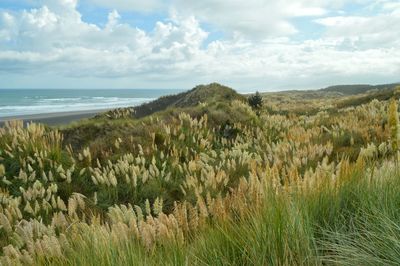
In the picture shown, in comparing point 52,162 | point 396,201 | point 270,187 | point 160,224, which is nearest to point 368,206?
point 396,201

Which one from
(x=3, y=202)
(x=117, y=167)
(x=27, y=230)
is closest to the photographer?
(x=27, y=230)

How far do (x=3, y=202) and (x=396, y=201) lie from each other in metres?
4.07

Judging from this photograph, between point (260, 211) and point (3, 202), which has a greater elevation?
point (260, 211)

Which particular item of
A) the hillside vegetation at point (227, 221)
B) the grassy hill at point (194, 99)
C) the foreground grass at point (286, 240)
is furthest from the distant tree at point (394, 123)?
the grassy hill at point (194, 99)

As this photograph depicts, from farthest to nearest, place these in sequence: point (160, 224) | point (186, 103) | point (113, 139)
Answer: point (186, 103)
point (113, 139)
point (160, 224)

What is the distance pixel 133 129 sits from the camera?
9148 mm

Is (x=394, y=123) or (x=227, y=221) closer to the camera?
(x=227, y=221)

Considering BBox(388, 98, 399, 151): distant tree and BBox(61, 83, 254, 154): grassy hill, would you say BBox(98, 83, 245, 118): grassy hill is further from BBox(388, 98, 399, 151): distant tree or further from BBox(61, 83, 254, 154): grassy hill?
BBox(388, 98, 399, 151): distant tree

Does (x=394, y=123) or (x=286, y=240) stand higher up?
(x=394, y=123)

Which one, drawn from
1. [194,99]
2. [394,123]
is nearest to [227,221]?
[394,123]

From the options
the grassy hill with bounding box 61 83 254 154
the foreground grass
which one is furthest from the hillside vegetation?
the grassy hill with bounding box 61 83 254 154

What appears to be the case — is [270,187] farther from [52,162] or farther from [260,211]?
[52,162]

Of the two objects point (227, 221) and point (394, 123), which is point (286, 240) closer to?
point (227, 221)

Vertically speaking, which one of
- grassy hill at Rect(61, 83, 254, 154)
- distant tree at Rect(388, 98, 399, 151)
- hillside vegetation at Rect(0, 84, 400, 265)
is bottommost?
hillside vegetation at Rect(0, 84, 400, 265)
